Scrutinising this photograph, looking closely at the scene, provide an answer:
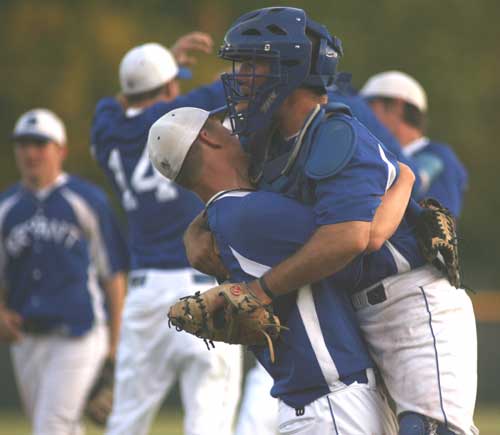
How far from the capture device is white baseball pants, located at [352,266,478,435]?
451 cm

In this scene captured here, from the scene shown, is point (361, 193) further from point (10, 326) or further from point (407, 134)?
point (10, 326)

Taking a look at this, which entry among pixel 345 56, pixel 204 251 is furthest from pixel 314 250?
pixel 345 56

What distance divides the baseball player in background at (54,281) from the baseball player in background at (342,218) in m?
4.63

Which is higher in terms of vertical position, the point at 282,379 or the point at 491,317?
the point at 282,379

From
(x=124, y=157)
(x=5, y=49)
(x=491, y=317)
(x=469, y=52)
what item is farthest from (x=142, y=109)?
(x=469, y=52)

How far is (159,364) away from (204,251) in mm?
2990

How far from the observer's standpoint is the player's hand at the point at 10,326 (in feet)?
30.3

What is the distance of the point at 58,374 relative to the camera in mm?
9195

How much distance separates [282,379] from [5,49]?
1561 centimetres

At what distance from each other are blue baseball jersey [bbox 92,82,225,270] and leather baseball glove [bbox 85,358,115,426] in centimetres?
206

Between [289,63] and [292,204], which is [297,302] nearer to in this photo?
[292,204]

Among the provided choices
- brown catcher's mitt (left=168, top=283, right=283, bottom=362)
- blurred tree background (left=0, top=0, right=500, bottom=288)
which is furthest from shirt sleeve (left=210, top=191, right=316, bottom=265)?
blurred tree background (left=0, top=0, right=500, bottom=288)

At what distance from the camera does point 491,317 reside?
49.2 ft

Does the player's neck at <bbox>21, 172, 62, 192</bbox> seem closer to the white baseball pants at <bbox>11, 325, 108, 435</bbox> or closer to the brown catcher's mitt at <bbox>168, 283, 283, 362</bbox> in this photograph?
the white baseball pants at <bbox>11, 325, 108, 435</bbox>
